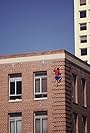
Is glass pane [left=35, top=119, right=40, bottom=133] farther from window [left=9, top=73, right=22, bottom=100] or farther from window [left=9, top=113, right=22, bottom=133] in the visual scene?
window [left=9, top=73, right=22, bottom=100]

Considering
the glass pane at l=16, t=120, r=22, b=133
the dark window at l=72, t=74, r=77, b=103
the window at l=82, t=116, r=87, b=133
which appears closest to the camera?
the glass pane at l=16, t=120, r=22, b=133

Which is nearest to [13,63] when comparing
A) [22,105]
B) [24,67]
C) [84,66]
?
[24,67]

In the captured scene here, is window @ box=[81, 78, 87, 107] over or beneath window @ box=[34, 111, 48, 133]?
over

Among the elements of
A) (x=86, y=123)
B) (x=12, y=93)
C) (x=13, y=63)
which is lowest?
(x=86, y=123)

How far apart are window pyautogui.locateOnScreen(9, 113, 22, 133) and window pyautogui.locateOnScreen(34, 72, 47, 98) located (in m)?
2.32

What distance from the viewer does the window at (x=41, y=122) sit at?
40.0m

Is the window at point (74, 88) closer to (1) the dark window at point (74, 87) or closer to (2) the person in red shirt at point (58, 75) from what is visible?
(1) the dark window at point (74, 87)

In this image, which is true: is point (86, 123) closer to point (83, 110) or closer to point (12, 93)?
point (83, 110)

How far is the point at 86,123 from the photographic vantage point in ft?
146

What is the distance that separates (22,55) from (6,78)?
240 cm

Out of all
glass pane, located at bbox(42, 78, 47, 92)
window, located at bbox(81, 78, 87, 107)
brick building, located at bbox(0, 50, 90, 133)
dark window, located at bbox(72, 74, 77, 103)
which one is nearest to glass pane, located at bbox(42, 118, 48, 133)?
brick building, located at bbox(0, 50, 90, 133)

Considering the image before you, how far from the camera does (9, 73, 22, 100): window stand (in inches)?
1630

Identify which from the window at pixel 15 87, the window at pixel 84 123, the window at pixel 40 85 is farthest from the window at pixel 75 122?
the window at pixel 15 87

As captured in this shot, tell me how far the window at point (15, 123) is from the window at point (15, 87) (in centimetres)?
148
